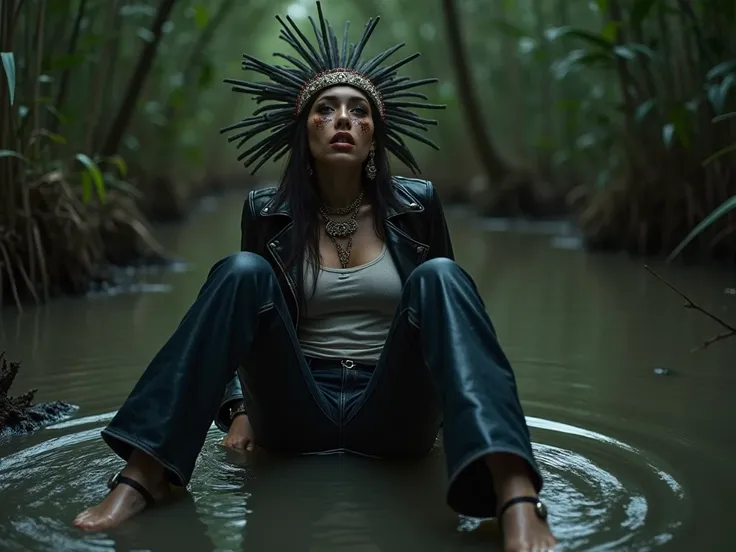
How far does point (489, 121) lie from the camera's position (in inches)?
556

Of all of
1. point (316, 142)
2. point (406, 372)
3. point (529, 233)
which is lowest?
point (529, 233)

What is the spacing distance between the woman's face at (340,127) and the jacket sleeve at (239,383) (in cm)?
20

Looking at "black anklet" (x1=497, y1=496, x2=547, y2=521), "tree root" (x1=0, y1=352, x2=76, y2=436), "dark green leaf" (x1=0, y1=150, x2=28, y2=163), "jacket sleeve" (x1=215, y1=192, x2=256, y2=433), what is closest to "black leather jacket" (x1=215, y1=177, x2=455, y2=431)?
"jacket sleeve" (x1=215, y1=192, x2=256, y2=433)

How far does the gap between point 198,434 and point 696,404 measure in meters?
1.52

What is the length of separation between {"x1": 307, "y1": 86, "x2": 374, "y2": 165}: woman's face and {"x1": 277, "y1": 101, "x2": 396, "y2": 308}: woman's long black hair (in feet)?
0.13

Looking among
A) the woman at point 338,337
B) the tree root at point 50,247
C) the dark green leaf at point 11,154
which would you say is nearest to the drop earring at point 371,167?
the woman at point 338,337

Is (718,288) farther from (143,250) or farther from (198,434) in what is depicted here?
(198,434)

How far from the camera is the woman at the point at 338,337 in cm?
183

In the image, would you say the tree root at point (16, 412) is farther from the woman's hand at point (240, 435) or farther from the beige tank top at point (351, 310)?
the beige tank top at point (351, 310)

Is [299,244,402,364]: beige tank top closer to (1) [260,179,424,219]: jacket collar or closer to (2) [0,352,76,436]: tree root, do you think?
(1) [260,179,424,219]: jacket collar

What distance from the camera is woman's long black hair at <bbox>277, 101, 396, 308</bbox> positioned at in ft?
7.63

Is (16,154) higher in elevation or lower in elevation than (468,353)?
higher

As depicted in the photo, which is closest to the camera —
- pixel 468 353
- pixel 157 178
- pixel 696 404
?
pixel 468 353

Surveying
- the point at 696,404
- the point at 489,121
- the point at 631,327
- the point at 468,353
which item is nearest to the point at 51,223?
the point at 631,327
